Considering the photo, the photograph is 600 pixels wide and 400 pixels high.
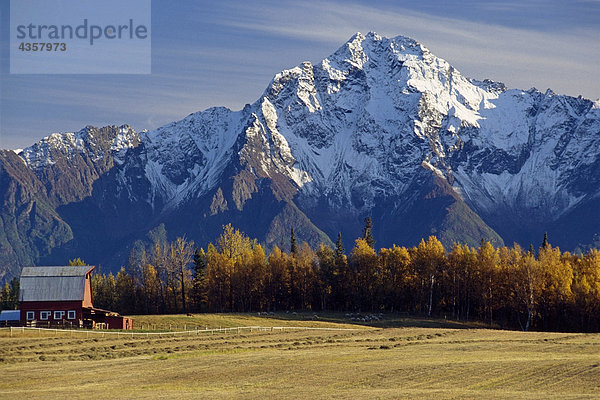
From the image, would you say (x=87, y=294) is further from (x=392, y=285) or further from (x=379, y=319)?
(x=392, y=285)

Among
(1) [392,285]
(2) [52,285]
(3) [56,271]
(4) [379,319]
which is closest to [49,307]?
(2) [52,285]

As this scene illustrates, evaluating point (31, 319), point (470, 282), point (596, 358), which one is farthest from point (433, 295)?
point (596, 358)

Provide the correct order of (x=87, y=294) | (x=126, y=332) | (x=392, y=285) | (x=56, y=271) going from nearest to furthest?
(x=126, y=332), (x=56, y=271), (x=87, y=294), (x=392, y=285)

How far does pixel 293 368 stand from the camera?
7706 centimetres

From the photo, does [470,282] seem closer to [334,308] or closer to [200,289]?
[334,308]

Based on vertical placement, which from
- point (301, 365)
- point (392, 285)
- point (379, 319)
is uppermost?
point (392, 285)

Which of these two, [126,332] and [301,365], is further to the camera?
[126,332]

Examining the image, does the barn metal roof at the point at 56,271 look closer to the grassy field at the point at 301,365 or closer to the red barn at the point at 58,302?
the red barn at the point at 58,302

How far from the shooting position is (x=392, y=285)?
581 feet

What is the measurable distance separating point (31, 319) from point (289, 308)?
6855 cm

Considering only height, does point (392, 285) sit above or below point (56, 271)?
below

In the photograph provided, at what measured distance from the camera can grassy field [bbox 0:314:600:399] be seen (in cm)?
6475

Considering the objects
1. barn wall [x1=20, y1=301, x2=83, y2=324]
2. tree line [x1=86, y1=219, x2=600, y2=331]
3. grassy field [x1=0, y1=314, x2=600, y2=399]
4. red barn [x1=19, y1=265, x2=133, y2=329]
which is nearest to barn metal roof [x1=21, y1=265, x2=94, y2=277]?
red barn [x1=19, y1=265, x2=133, y2=329]

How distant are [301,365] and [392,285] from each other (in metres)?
99.5
